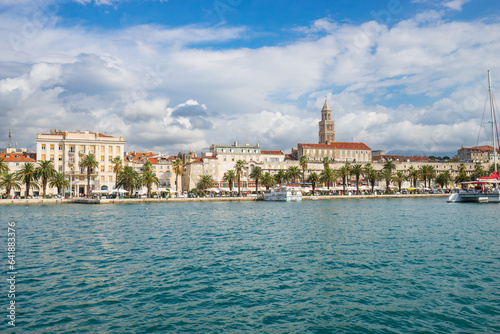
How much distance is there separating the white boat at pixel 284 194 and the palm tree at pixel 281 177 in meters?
15.0

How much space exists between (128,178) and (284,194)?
3744 cm

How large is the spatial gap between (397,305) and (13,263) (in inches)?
745

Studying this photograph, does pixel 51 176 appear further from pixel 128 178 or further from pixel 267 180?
pixel 267 180

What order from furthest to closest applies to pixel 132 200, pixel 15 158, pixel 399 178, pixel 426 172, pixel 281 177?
pixel 426 172, pixel 399 178, pixel 281 177, pixel 15 158, pixel 132 200

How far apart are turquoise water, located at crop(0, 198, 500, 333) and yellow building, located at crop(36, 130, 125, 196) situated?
230 ft

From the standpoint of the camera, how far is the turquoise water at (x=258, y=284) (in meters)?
12.1

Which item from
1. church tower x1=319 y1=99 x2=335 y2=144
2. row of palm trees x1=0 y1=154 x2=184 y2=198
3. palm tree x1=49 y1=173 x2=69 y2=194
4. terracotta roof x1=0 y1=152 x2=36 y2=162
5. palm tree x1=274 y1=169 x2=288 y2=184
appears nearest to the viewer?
row of palm trees x1=0 y1=154 x2=184 y2=198

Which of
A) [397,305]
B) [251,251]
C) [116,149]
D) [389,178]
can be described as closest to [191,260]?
[251,251]

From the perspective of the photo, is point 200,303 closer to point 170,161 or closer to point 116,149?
point 116,149

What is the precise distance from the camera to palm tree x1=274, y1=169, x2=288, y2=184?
363ft

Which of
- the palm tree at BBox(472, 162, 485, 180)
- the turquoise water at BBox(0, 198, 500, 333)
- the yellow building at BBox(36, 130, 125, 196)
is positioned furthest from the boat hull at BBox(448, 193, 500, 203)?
the yellow building at BBox(36, 130, 125, 196)

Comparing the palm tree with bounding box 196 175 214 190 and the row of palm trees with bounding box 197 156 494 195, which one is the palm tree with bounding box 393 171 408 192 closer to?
the row of palm trees with bounding box 197 156 494 195

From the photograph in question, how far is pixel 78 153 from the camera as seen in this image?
95.8 meters

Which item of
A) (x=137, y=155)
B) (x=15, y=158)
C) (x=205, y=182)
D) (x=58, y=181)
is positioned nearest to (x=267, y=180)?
(x=205, y=182)
